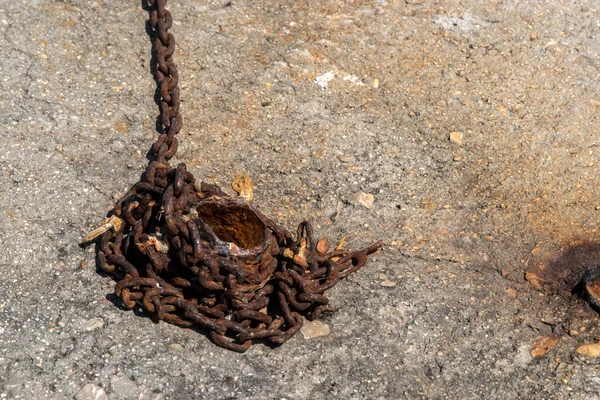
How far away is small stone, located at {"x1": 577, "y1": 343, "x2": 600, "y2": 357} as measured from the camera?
9.66 ft

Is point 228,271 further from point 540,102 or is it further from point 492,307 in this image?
point 540,102

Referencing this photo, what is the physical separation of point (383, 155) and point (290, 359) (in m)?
1.29

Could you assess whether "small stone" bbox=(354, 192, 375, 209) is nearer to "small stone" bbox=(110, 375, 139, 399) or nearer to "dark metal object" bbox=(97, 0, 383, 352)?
"dark metal object" bbox=(97, 0, 383, 352)

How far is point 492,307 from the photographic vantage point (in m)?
3.13

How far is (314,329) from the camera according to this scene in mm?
2990

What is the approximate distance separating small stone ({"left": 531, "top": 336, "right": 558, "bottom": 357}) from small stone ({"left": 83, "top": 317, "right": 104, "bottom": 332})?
179cm

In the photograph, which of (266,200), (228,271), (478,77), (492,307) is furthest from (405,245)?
(478,77)

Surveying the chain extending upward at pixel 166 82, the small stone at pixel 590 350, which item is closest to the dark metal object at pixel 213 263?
the chain extending upward at pixel 166 82

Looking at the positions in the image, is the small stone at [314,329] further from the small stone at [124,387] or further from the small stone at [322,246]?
the small stone at [124,387]

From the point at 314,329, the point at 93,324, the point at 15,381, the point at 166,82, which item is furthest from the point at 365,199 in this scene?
the point at 15,381

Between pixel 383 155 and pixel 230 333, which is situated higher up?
pixel 383 155

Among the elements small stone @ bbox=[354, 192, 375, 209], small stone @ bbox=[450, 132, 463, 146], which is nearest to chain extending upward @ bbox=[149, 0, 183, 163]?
small stone @ bbox=[354, 192, 375, 209]

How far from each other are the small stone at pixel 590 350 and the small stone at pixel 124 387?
1.81 m

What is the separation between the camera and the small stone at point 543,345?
9.70ft
